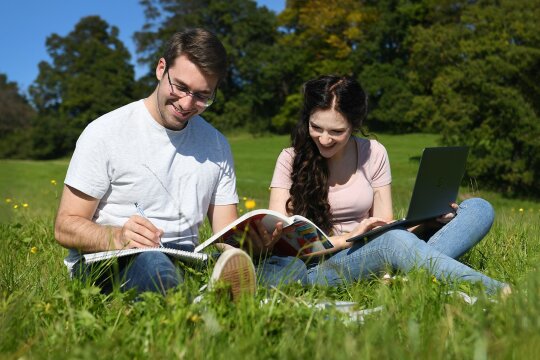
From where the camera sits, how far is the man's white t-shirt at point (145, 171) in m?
2.97

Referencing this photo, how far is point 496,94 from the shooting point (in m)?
18.4

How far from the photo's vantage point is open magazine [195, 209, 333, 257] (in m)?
2.77

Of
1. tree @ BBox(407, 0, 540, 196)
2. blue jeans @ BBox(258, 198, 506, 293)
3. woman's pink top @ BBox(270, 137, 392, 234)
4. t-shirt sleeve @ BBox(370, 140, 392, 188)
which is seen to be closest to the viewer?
blue jeans @ BBox(258, 198, 506, 293)

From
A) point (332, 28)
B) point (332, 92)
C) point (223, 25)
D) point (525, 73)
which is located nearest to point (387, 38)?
point (332, 28)

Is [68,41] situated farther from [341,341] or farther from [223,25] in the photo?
[341,341]

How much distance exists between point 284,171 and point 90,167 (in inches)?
47.7

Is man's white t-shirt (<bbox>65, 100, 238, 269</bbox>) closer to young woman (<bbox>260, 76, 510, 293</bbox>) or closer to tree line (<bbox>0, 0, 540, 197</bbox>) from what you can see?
young woman (<bbox>260, 76, 510, 293</bbox>)

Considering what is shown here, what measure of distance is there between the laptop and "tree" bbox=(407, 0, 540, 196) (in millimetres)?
15570

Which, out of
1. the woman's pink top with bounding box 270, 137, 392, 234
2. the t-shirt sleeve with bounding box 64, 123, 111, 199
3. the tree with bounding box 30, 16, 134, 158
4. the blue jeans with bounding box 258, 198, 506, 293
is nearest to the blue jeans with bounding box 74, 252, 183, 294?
the t-shirt sleeve with bounding box 64, 123, 111, 199

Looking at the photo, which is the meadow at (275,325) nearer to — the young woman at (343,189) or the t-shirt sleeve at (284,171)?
the young woman at (343,189)

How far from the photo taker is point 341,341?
1789 millimetres

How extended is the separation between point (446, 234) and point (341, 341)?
5.77ft

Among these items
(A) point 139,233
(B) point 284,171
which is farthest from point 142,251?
(B) point 284,171

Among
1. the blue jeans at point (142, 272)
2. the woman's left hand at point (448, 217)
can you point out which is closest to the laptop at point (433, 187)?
the woman's left hand at point (448, 217)
